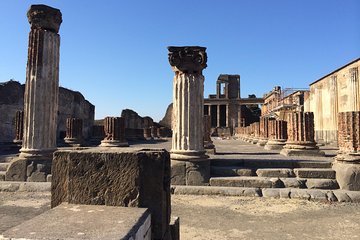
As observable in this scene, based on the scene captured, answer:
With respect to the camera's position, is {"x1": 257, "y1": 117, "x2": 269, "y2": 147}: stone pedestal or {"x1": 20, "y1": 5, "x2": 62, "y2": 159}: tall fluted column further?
{"x1": 257, "y1": 117, "x2": 269, "y2": 147}: stone pedestal

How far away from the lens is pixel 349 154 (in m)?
6.70

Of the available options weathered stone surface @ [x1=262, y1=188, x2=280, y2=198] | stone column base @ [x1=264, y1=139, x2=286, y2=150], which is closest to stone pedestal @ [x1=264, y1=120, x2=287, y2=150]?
stone column base @ [x1=264, y1=139, x2=286, y2=150]

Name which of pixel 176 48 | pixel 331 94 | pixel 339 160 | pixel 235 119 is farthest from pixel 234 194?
pixel 235 119

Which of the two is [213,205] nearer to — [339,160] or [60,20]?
[339,160]

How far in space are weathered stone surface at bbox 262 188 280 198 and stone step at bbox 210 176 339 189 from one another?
0.32 metres

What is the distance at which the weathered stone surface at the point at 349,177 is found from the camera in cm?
638

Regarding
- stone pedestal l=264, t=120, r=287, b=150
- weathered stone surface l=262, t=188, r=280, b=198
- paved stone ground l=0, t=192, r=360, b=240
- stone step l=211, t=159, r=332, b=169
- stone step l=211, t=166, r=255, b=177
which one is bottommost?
paved stone ground l=0, t=192, r=360, b=240

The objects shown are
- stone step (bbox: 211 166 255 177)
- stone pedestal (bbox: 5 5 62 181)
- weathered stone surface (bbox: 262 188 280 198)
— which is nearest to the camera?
weathered stone surface (bbox: 262 188 280 198)

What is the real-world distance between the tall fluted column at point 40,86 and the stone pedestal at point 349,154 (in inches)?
283

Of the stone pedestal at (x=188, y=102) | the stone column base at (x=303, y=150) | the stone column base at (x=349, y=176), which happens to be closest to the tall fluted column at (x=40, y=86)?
the stone pedestal at (x=188, y=102)

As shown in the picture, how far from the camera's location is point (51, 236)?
6.02ft

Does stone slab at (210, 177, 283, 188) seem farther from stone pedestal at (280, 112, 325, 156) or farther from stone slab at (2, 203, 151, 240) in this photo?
stone slab at (2, 203, 151, 240)

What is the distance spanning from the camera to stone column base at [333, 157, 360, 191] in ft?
20.9

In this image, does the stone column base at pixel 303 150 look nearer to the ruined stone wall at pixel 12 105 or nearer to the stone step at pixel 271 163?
the stone step at pixel 271 163
